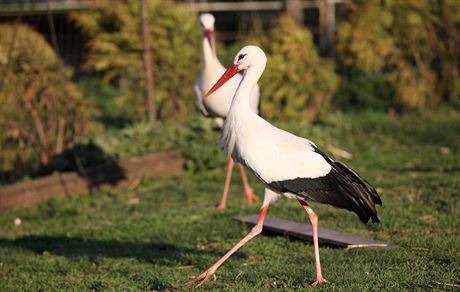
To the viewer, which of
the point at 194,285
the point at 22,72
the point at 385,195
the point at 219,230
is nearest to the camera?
the point at 194,285

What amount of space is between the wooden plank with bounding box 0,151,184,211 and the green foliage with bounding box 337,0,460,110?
4.50 m

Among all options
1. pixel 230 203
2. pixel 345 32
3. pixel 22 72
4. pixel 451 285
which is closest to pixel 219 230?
pixel 230 203

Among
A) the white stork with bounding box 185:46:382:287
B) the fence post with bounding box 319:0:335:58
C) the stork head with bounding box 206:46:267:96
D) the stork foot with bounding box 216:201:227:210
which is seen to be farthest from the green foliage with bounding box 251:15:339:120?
the white stork with bounding box 185:46:382:287

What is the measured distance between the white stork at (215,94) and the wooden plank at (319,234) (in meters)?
1.29

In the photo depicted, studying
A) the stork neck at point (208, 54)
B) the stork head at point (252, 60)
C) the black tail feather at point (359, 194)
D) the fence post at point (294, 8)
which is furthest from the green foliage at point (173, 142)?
the black tail feather at point (359, 194)

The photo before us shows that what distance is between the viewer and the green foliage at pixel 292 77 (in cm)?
1301

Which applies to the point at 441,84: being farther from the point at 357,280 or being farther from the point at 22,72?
the point at 357,280

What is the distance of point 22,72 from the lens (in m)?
10.9

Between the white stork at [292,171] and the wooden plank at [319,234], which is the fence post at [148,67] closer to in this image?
the wooden plank at [319,234]

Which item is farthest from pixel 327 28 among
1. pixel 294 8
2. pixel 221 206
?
pixel 221 206

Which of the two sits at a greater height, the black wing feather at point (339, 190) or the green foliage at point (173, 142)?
the black wing feather at point (339, 190)

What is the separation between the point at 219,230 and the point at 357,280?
92.4 inches

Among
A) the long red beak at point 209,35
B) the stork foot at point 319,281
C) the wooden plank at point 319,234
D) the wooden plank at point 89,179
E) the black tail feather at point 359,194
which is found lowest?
the wooden plank at point 89,179

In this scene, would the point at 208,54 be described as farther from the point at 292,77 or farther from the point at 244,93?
the point at 292,77
